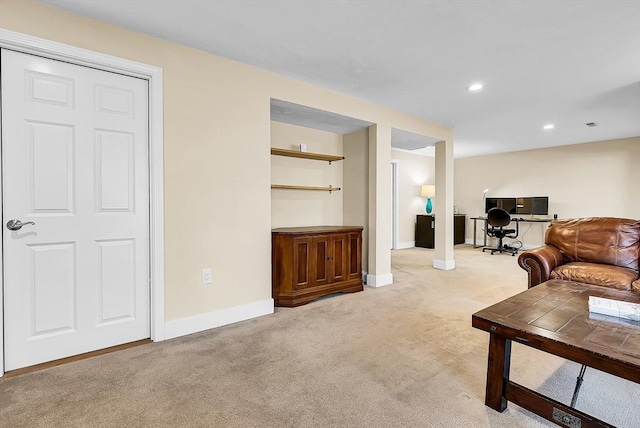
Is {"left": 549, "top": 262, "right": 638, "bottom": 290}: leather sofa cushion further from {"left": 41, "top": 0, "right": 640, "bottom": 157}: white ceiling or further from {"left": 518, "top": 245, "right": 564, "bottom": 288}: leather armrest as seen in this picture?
{"left": 41, "top": 0, "right": 640, "bottom": 157}: white ceiling

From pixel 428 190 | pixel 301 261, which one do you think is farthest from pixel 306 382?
pixel 428 190

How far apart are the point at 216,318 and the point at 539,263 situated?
2.91m

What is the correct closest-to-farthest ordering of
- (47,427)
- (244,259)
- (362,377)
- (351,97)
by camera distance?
(47,427) → (362,377) → (244,259) → (351,97)

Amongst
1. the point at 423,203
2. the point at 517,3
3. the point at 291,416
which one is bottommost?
the point at 291,416

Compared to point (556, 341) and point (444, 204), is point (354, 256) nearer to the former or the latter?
point (444, 204)

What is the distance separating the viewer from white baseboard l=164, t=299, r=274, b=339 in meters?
2.46

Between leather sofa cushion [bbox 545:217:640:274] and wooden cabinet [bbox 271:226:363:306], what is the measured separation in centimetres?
209

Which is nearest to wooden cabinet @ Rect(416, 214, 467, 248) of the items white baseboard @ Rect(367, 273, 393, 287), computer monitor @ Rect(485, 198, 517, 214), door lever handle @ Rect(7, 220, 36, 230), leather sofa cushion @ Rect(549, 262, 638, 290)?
computer monitor @ Rect(485, 198, 517, 214)

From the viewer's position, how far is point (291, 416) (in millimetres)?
1528

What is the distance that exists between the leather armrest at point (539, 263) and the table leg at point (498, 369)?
64.1 inches

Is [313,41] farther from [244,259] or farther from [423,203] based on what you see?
[423,203]

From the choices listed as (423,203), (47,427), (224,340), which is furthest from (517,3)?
(423,203)

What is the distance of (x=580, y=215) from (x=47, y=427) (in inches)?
334

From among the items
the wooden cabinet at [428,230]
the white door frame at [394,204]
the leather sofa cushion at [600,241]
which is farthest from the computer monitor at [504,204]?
the leather sofa cushion at [600,241]
